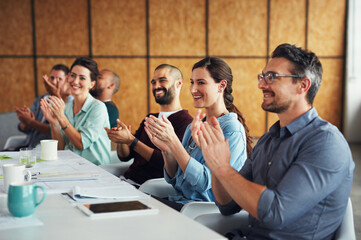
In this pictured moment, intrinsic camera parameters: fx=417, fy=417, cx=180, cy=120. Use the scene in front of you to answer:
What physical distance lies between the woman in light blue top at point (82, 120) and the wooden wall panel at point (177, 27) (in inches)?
159

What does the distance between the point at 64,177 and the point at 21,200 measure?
63 centimetres

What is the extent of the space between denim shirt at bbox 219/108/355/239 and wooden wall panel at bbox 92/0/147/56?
599 cm

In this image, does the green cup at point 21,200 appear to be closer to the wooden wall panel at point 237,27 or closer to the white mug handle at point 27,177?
the white mug handle at point 27,177

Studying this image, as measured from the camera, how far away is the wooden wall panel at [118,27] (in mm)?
7250

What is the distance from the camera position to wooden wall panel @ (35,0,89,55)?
23.0 feet

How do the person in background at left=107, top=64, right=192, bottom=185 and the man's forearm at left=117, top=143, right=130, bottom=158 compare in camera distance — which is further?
the man's forearm at left=117, top=143, right=130, bottom=158

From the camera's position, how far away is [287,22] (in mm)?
7891

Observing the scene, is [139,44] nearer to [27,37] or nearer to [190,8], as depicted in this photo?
[190,8]

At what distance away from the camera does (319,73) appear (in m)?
1.71

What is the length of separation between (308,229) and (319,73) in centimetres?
62

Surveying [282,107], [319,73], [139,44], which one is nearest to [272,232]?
[282,107]

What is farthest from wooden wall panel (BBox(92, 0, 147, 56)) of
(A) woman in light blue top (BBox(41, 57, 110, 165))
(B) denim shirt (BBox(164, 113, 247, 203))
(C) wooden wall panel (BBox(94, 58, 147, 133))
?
(B) denim shirt (BBox(164, 113, 247, 203))

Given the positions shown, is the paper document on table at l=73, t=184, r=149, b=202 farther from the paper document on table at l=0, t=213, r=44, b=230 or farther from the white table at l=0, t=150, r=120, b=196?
the paper document on table at l=0, t=213, r=44, b=230

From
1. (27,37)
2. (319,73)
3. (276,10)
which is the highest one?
A: (276,10)
